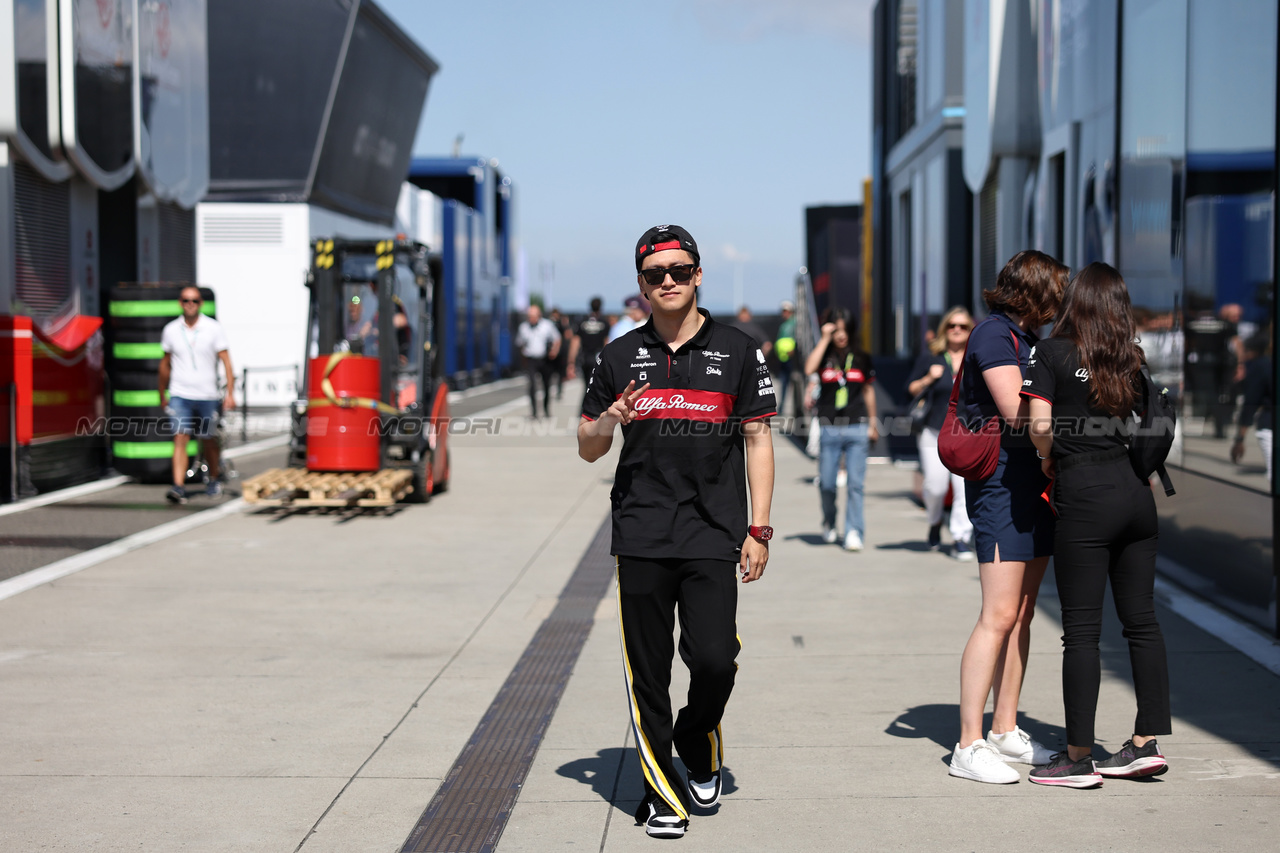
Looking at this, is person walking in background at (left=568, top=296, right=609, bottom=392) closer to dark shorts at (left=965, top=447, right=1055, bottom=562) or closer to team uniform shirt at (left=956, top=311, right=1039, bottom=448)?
team uniform shirt at (left=956, top=311, right=1039, bottom=448)

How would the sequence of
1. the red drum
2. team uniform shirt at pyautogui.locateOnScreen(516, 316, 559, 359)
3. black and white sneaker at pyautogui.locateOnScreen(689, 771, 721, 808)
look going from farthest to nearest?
team uniform shirt at pyautogui.locateOnScreen(516, 316, 559, 359) < the red drum < black and white sneaker at pyautogui.locateOnScreen(689, 771, 721, 808)

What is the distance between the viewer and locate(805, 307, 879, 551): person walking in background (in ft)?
31.5

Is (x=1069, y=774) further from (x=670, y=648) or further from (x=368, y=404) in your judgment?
(x=368, y=404)

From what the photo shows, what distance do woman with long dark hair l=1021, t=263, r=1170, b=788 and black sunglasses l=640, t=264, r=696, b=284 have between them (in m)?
1.28

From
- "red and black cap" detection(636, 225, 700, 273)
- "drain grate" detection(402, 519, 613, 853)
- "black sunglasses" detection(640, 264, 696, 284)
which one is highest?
"red and black cap" detection(636, 225, 700, 273)

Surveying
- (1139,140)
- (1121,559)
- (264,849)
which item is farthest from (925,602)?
(264,849)

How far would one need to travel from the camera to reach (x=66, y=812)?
4.33 meters

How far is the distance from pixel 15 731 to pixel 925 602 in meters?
4.99

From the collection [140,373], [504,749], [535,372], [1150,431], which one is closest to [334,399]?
[140,373]

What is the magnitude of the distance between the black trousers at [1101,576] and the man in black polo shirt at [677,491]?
113cm

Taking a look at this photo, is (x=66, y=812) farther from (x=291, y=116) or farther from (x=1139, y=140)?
(x=291, y=116)

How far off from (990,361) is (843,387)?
→ 4889 millimetres

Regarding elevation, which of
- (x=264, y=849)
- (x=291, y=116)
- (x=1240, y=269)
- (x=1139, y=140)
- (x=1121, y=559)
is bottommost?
(x=264, y=849)

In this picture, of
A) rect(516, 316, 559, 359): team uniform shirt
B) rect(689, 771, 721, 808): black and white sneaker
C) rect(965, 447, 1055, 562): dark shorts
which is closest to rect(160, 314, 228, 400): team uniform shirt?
rect(689, 771, 721, 808): black and white sneaker
